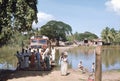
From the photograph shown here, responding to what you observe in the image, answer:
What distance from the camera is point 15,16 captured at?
25547 millimetres

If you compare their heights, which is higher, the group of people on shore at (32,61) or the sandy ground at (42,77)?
the group of people on shore at (32,61)

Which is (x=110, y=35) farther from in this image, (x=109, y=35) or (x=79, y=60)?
(x=79, y=60)

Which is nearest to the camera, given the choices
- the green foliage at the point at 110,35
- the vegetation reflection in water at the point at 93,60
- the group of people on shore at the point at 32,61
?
the group of people on shore at the point at 32,61

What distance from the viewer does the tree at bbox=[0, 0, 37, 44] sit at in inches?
984

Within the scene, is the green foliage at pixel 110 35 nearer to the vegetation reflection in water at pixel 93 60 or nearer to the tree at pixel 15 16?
the vegetation reflection in water at pixel 93 60

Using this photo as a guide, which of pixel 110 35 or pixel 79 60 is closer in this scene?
pixel 79 60

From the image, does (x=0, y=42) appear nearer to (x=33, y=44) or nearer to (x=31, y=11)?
(x=31, y=11)

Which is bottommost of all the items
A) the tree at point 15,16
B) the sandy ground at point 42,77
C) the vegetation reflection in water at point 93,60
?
the vegetation reflection in water at point 93,60

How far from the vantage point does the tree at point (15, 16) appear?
25.0 meters

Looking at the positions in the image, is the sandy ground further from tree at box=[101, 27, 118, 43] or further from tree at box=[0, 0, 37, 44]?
tree at box=[101, 27, 118, 43]

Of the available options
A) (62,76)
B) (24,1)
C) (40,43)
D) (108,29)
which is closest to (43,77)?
(62,76)

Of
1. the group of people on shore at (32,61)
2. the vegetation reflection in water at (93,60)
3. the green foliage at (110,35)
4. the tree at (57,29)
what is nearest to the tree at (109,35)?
the green foliage at (110,35)

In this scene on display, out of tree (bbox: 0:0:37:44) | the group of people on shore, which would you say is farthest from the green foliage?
tree (bbox: 0:0:37:44)

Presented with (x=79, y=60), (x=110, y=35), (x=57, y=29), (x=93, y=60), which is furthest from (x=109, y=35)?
(x=93, y=60)
